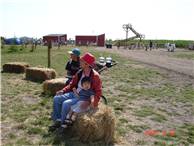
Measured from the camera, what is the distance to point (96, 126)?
6465 millimetres

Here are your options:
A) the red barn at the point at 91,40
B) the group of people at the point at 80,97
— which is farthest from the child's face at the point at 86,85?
the red barn at the point at 91,40

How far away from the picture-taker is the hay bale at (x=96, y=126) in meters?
6.48

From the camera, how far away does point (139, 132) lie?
24.9ft

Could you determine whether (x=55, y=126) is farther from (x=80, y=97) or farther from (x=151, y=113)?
(x=151, y=113)

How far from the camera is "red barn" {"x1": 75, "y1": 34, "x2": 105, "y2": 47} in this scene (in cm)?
8575

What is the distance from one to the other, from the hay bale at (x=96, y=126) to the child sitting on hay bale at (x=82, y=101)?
189 millimetres

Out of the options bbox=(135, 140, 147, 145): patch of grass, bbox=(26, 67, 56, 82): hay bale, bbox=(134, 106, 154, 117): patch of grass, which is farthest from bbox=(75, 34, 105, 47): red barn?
bbox=(135, 140, 147, 145): patch of grass

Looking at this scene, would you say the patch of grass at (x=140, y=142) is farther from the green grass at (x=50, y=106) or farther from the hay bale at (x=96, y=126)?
the hay bale at (x=96, y=126)

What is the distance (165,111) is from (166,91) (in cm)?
377

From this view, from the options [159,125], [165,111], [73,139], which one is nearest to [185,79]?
[165,111]

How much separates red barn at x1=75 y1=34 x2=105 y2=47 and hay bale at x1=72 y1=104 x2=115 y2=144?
78.3m

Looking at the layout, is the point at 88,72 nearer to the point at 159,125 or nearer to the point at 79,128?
the point at 79,128

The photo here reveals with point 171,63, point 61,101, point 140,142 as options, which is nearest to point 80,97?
point 61,101

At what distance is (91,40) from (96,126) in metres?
81.4
